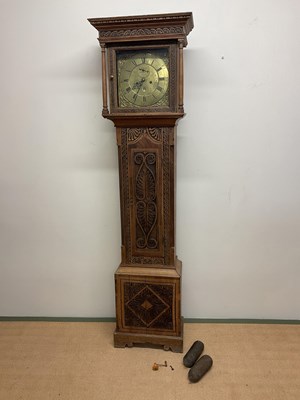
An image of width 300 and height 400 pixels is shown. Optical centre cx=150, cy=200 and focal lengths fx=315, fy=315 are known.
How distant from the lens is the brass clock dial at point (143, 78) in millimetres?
1748

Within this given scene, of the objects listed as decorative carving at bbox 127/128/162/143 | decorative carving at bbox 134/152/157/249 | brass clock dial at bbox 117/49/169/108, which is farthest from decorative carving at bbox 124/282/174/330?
brass clock dial at bbox 117/49/169/108

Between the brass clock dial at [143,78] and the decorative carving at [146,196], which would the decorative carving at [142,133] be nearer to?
the decorative carving at [146,196]

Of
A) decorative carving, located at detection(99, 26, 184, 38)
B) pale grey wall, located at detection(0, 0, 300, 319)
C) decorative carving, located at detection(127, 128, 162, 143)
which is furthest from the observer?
pale grey wall, located at detection(0, 0, 300, 319)

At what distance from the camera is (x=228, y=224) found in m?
2.21

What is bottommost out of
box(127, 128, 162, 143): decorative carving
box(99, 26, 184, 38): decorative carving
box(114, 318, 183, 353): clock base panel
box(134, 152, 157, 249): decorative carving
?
box(114, 318, 183, 353): clock base panel

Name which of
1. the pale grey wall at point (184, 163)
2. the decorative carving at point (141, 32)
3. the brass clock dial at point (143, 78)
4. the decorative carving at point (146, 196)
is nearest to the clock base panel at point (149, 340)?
the pale grey wall at point (184, 163)

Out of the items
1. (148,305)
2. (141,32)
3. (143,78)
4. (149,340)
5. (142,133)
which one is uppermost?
(141,32)

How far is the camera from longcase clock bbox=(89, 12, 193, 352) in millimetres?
1693

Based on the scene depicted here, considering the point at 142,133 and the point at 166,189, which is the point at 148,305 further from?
the point at 142,133

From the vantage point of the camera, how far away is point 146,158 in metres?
1.88

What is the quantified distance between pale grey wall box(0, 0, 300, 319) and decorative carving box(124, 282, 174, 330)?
0.33 meters

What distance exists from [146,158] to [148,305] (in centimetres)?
95

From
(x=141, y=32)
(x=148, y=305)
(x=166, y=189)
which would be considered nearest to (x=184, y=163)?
(x=166, y=189)

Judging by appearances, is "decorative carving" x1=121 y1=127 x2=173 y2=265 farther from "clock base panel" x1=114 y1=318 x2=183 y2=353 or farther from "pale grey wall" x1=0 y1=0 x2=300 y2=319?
"clock base panel" x1=114 y1=318 x2=183 y2=353
